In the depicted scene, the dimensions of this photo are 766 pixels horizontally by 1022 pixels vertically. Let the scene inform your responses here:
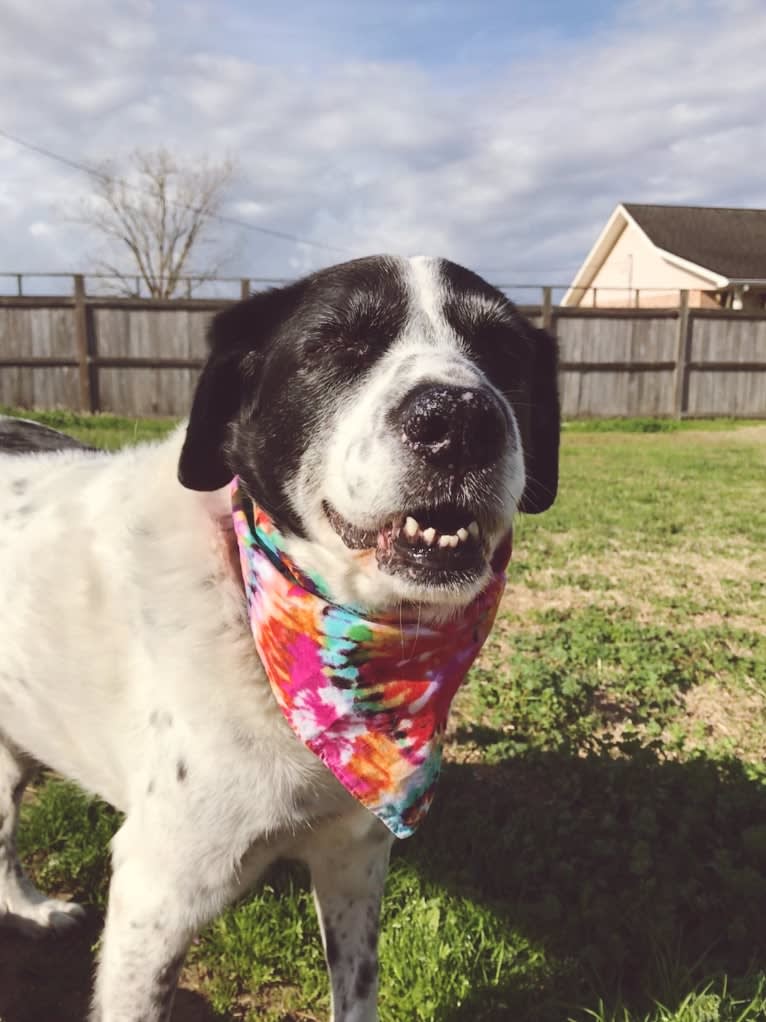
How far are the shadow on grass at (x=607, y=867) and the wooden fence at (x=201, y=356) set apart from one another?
11945 mm

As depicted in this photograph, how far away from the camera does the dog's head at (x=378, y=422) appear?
5.29 feet

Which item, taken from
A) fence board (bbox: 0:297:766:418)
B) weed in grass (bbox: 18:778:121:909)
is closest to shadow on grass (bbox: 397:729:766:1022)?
weed in grass (bbox: 18:778:121:909)

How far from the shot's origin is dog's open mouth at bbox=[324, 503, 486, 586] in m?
1.65

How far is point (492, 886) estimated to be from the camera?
7.90 feet

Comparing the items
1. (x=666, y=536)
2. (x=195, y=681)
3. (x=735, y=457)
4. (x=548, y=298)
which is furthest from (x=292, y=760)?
(x=548, y=298)

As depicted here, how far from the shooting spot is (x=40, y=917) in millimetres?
2375

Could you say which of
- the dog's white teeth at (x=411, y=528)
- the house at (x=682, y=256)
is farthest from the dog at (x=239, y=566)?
the house at (x=682, y=256)

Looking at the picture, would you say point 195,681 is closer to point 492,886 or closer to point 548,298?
point 492,886

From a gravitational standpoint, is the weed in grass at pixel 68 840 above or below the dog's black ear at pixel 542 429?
below

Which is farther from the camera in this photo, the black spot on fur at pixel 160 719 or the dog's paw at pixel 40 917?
the dog's paw at pixel 40 917

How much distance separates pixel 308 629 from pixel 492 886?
46.3 inches

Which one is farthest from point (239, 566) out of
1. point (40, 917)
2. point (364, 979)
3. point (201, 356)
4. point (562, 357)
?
point (201, 356)

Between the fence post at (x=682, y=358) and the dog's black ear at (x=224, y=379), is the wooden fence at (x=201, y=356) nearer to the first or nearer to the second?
the fence post at (x=682, y=358)

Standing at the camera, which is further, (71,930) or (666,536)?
(666,536)
